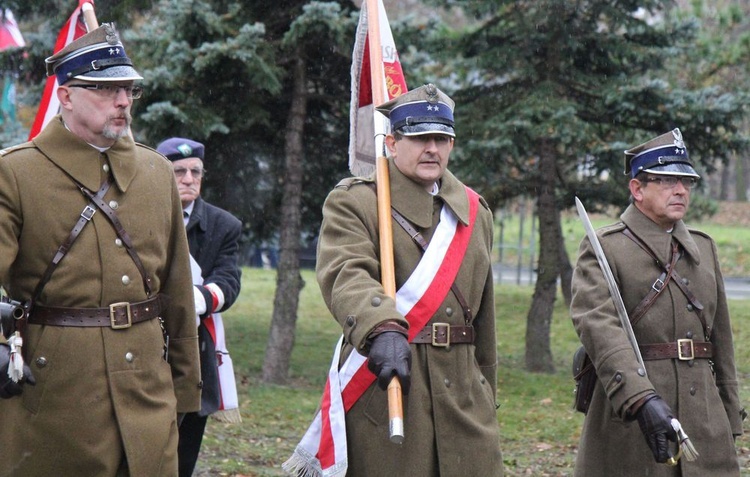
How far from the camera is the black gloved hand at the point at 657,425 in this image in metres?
5.16

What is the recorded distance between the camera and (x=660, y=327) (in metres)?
5.73

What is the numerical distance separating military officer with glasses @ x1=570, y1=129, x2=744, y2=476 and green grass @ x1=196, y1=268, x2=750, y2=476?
289 cm

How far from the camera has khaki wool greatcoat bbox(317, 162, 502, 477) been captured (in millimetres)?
4766

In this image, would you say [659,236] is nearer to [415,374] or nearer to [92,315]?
[415,374]

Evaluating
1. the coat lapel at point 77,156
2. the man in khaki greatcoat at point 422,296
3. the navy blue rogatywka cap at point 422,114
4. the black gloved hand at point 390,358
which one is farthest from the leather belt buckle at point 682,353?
the coat lapel at point 77,156

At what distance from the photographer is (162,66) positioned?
11758mm

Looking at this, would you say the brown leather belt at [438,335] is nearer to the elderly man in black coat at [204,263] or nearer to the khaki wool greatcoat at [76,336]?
the khaki wool greatcoat at [76,336]

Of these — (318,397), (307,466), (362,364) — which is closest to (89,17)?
(362,364)

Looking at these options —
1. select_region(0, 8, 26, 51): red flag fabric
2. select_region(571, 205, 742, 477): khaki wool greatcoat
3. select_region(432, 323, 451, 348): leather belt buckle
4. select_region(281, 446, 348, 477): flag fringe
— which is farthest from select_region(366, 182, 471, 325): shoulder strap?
select_region(0, 8, 26, 51): red flag fabric

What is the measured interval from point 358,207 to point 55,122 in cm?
124

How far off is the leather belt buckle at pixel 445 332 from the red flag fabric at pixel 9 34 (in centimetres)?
711

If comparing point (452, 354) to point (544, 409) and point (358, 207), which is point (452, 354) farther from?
point (544, 409)

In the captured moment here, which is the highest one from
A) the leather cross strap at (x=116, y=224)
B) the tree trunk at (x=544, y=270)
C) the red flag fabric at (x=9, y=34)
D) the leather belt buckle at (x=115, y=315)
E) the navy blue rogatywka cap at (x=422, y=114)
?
the red flag fabric at (x=9, y=34)

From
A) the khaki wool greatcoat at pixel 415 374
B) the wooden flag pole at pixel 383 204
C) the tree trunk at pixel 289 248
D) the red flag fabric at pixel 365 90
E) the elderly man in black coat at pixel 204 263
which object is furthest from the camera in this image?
the tree trunk at pixel 289 248
